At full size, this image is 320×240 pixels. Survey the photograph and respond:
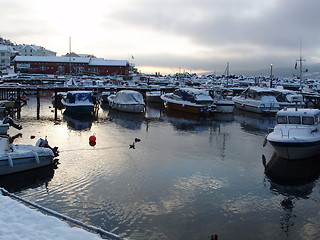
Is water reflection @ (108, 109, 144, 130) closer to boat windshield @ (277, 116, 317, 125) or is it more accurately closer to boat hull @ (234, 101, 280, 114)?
boat windshield @ (277, 116, 317, 125)

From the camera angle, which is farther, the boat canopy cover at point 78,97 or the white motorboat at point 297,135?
the boat canopy cover at point 78,97

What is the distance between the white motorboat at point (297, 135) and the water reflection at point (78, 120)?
20187 mm

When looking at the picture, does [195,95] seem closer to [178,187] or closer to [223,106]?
[223,106]

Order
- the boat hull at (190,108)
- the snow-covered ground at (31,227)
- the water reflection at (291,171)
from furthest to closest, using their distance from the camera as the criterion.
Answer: the boat hull at (190,108) → the water reflection at (291,171) → the snow-covered ground at (31,227)

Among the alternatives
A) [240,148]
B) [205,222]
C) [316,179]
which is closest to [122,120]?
[240,148]

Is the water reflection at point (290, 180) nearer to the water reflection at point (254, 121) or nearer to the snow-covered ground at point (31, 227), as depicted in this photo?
the snow-covered ground at point (31, 227)

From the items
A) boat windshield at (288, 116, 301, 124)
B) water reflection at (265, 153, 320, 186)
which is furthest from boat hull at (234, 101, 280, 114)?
water reflection at (265, 153, 320, 186)

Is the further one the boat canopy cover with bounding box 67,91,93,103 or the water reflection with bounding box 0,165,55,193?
the boat canopy cover with bounding box 67,91,93,103

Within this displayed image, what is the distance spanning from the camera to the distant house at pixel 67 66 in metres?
114

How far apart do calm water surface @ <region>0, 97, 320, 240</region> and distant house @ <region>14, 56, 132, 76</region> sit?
286 feet

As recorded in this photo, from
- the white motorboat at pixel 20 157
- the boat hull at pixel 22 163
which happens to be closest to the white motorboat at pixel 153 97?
the white motorboat at pixel 20 157

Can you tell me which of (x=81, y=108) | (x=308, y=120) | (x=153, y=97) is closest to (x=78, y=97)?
(x=81, y=108)

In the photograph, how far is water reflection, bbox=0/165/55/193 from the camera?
58.7 feet

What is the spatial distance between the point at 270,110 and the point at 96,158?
3309cm
